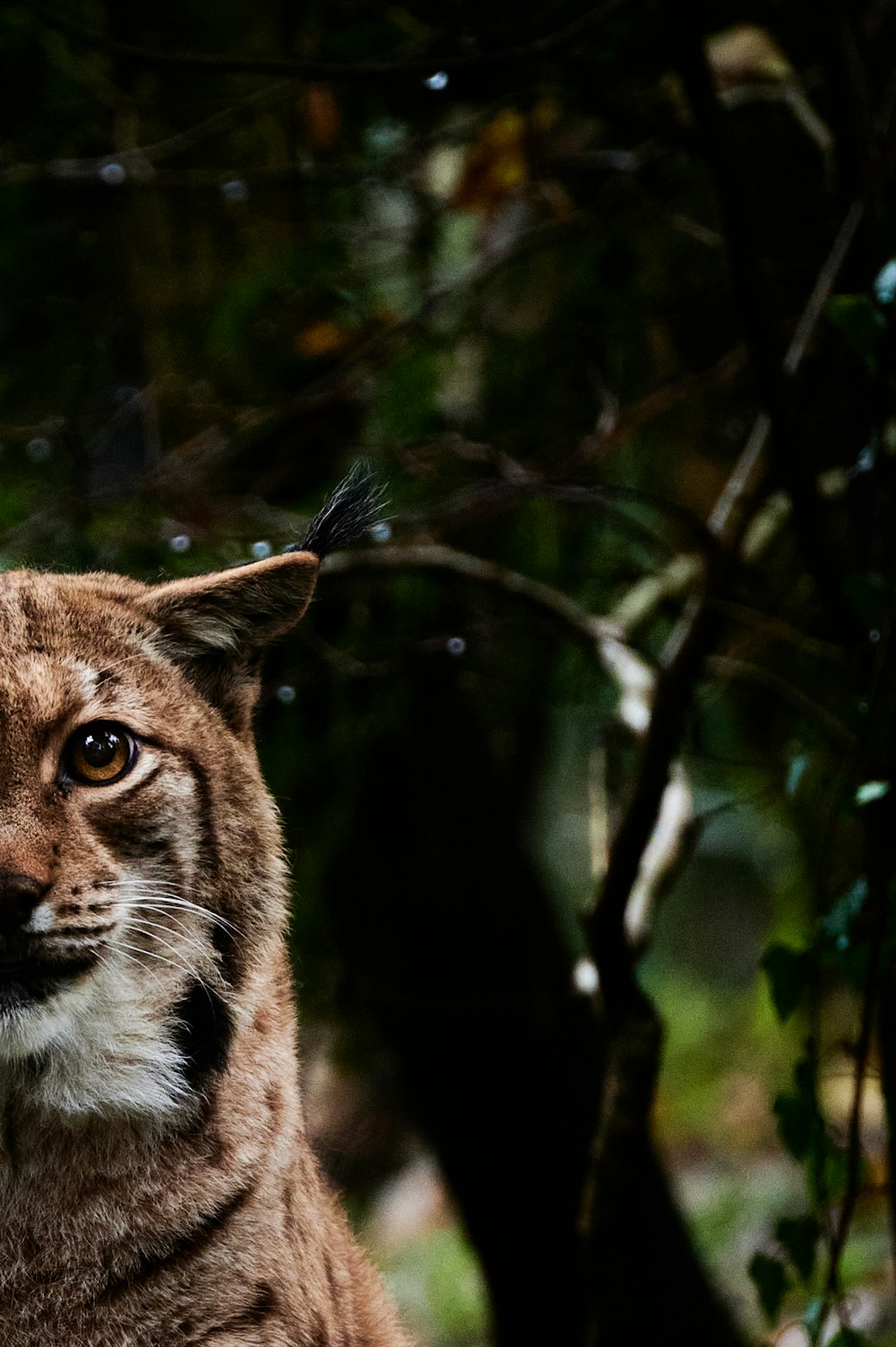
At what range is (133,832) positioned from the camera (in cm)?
215

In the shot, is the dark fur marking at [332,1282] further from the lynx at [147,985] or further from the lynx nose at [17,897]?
the lynx nose at [17,897]

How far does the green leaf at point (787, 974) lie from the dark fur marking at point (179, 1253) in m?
1.01

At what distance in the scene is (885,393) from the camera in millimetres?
2686

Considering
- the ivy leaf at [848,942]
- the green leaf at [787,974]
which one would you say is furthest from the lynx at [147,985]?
the ivy leaf at [848,942]

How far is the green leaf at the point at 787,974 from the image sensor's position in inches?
105

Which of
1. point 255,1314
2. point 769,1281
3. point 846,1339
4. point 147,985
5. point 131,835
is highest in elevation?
point 131,835

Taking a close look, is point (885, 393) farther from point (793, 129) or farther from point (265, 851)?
point (793, 129)

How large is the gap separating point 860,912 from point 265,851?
1188 mm

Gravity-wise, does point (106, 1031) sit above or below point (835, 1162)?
above

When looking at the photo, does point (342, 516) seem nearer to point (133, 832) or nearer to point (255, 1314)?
point (133, 832)

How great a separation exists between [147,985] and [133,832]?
9.2 inches

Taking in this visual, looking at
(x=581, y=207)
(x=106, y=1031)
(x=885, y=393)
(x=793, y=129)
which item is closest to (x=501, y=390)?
(x=581, y=207)

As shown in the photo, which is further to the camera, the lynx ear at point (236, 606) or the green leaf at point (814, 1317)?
the green leaf at point (814, 1317)

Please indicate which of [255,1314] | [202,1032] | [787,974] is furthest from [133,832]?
[787,974]
